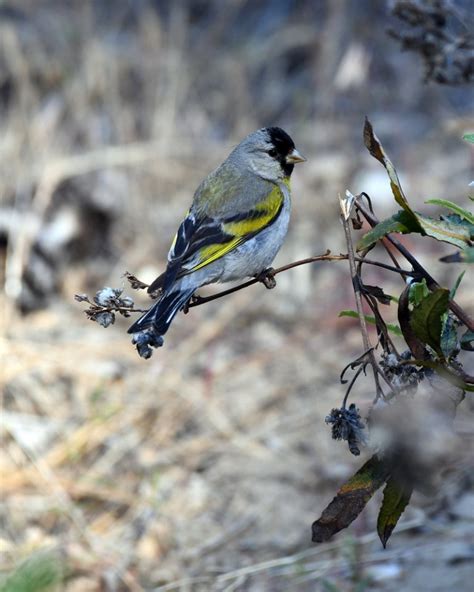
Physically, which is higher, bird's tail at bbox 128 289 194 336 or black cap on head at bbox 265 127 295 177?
black cap on head at bbox 265 127 295 177

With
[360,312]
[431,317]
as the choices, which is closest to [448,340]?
[431,317]

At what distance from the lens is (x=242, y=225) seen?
10.2 feet

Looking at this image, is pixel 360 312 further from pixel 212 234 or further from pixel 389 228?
pixel 212 234

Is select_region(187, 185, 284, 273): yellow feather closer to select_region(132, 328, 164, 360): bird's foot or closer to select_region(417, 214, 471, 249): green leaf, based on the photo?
select_region(132, 328, 164, 360): bird's foot

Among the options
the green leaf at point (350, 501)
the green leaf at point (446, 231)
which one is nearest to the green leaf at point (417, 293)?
the green leaf at point (446, 231)

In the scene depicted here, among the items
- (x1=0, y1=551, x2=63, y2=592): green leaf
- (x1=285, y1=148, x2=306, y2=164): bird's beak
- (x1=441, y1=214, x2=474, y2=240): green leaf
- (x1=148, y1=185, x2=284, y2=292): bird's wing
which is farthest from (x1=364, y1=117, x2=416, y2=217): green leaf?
(x1=285, y1=148, x2=306, y2=164): bird's beak

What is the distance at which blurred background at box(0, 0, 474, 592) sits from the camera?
3.82 metres

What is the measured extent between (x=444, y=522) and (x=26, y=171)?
350 cm

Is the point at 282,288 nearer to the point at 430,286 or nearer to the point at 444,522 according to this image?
the point at 444,522

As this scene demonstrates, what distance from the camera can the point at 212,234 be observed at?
305 cm

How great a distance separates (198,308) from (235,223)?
2836mm

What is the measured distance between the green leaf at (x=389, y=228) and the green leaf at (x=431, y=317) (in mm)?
143

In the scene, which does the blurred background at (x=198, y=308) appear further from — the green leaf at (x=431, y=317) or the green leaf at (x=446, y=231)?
the green leaf at (x=446, y=231)

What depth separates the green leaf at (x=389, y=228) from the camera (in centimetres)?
177
